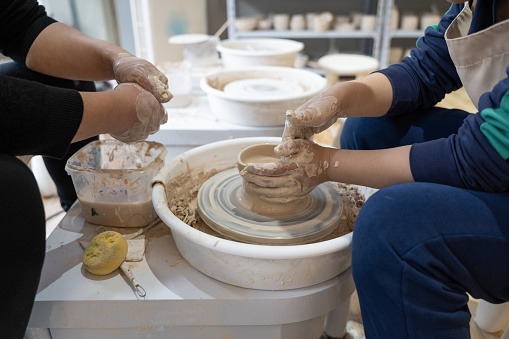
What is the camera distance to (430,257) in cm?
77

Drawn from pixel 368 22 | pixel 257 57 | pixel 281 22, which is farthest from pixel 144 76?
pixel 368 22

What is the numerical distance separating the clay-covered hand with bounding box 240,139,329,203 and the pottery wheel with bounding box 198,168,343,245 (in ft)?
A: 0.27

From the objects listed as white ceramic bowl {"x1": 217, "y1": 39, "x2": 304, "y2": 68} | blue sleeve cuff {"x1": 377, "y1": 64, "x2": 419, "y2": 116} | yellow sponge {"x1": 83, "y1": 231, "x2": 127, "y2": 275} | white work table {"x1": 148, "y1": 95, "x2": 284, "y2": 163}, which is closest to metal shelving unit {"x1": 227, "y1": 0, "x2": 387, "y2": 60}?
white ceramic bowl {"x1": 217, "y1": 39, "x2": 304, "y2": 68}

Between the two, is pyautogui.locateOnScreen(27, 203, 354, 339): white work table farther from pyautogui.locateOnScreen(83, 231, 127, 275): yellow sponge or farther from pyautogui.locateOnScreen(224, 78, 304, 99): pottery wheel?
pyautogui.locateOnScreen(224, 78, 304, 99): pottery wheel

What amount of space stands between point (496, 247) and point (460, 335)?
194 millimetres

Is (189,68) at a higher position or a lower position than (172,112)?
higher

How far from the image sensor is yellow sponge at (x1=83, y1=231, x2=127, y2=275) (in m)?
1.03

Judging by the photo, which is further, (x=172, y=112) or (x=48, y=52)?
(x=172, y=112)

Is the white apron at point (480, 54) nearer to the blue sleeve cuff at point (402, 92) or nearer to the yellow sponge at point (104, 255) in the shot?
the blue sleeve cuff at point (402, 92)

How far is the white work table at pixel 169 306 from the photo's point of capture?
3.20 feet

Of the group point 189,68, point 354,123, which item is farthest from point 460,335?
point 189,68

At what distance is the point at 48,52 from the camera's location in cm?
136

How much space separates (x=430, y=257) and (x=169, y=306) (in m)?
0.62

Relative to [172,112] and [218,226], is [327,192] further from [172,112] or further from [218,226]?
[172,112]
